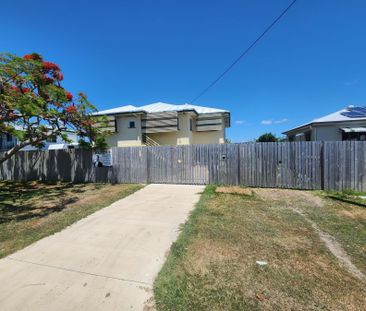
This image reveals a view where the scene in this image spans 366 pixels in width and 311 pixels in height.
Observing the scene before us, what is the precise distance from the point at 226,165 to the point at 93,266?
7.40m

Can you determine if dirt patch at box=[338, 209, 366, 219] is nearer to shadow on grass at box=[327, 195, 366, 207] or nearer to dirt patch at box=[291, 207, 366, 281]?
shadow on grass at box=[327, 195, 366, 207]

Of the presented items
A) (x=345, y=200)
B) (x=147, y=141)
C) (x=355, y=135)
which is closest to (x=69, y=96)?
(x=147, y=141)

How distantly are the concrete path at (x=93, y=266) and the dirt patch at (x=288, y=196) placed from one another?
372cm

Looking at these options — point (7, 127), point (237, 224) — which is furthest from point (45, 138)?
point (237, 224)

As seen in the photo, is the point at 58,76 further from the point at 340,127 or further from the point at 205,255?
the point at 340,127

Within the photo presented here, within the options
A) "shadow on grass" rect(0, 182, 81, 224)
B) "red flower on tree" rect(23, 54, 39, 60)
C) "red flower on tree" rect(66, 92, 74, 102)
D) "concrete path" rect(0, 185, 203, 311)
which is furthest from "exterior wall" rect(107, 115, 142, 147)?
"concrete path" rect(0, 185, 203, 311)

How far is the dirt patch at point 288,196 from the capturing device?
23.3 feet

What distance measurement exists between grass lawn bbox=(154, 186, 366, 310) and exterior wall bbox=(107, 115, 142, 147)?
41.9ft

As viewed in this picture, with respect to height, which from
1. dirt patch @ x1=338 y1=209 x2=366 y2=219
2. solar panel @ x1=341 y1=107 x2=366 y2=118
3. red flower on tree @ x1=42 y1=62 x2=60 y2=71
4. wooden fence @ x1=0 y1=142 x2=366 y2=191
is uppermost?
red flower on tree @ x1=42 y1=62 x2=60 y2=71

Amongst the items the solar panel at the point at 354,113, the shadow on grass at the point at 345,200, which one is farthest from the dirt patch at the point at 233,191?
the solar panel at the point at 354,113

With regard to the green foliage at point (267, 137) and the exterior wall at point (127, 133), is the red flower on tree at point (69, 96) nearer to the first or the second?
the exterior wall at point (127, 133)

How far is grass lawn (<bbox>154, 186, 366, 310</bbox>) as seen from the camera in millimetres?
2529

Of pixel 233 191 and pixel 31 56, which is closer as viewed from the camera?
pixel 233 191

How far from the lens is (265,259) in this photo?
3.46 m
